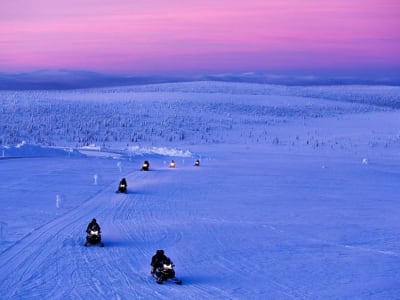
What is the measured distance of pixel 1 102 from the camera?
86.8 metres

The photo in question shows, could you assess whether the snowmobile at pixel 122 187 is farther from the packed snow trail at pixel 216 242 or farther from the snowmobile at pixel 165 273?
the snowmobile at pixel 165 273

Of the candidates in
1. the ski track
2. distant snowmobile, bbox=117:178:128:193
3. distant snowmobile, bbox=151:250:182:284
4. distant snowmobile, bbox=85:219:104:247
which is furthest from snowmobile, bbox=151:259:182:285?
distant snowmobile, bbox=117:178:128:193

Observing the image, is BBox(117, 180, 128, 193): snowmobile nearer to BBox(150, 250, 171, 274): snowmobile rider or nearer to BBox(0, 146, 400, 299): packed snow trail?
BBox(0, 146, 400, 299): packed snow trail

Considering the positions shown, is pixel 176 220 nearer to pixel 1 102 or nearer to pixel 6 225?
pixel 6 225

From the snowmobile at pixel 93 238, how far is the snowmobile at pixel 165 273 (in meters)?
3.47

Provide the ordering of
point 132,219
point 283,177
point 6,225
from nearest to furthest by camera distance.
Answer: point 6,225 → point 132,219 → point 283,177

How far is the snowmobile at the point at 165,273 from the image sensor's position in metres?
13.6

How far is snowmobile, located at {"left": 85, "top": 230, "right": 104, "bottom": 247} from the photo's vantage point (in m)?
16.7

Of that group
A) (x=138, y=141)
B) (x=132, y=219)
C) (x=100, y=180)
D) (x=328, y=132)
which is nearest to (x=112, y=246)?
(x=132, y=219)

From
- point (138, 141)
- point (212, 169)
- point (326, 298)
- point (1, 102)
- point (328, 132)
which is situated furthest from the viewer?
point (1, 102)

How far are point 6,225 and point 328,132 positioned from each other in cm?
5705

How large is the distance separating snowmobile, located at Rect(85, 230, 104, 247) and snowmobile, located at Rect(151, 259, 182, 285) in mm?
3468

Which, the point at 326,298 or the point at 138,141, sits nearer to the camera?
the point at 326,298

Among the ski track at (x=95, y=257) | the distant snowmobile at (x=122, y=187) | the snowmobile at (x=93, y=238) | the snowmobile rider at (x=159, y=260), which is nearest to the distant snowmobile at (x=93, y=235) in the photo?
the snowmobile at (x=93, y=238)
